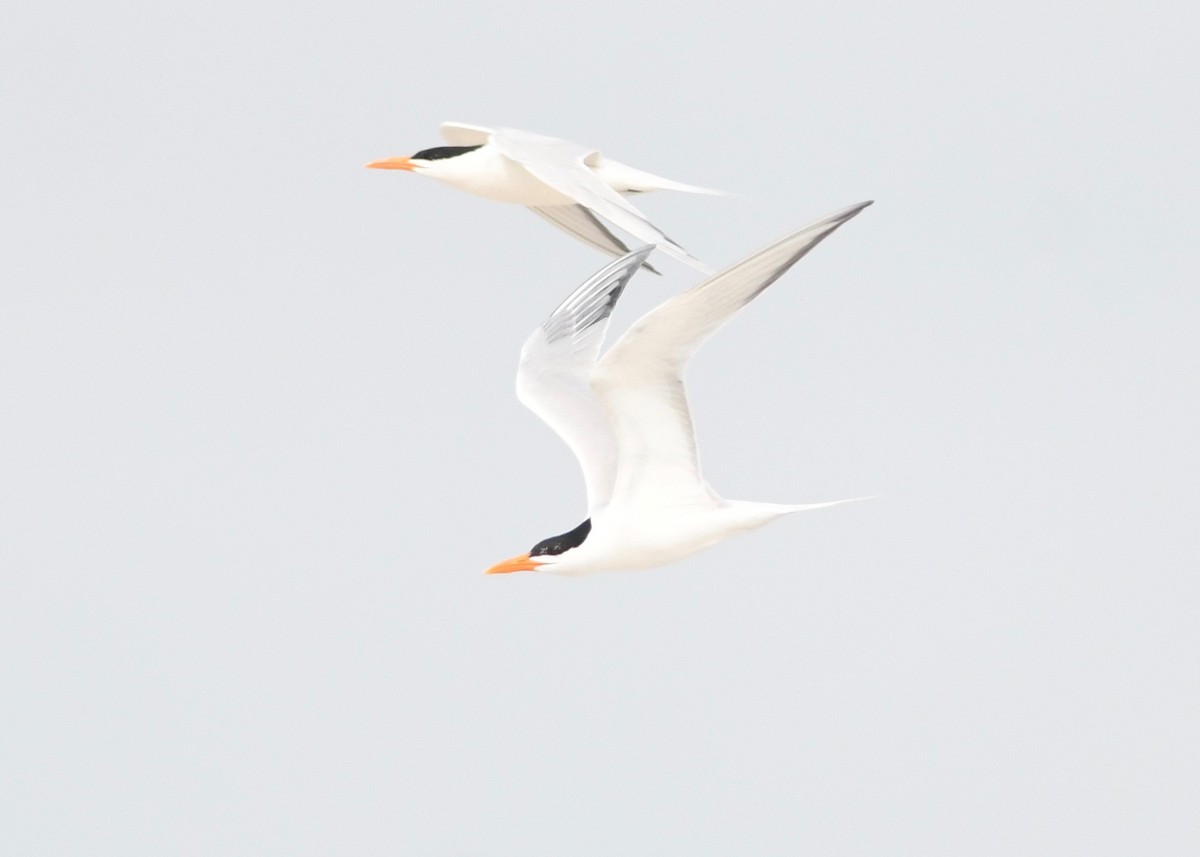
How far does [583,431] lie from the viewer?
14203 millimetres

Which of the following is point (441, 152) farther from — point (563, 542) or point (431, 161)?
point (563, 542)

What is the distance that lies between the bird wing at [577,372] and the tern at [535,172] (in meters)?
0.56

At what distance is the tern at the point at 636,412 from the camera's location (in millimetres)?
11633

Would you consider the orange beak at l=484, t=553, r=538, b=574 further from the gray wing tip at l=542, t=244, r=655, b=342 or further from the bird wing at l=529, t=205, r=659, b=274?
the bird wing at l=529, t=205, r=659, b=274

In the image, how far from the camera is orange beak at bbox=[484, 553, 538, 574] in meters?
13.7

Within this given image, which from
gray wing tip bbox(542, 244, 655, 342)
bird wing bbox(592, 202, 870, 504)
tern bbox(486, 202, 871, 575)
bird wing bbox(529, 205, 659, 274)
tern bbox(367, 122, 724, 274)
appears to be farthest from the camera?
bird wing bbox(529, 205, 659, 274)

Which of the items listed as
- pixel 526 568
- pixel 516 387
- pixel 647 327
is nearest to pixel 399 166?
pixel 516 387

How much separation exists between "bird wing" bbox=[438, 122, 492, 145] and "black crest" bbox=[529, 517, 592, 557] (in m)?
3.13

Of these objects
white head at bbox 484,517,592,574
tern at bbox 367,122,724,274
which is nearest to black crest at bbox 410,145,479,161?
tern at bbox 367,122,724,274

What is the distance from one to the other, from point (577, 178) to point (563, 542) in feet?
7.32

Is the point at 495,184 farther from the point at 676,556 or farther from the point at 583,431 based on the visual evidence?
the point at 676,556

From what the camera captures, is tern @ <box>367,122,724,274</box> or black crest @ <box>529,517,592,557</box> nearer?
black crest @ <box>529,517,592,557</box>

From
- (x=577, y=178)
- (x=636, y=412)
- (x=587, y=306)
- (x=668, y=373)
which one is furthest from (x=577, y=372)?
(x=668, y=373)

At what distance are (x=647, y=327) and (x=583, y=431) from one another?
7.92ft
